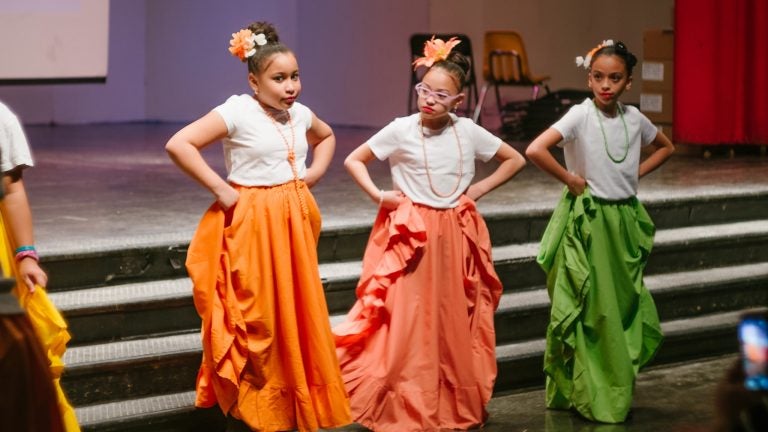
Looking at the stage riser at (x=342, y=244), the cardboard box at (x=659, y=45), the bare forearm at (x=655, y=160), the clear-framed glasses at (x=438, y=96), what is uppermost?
the cardboard box at (x=659, y=45)

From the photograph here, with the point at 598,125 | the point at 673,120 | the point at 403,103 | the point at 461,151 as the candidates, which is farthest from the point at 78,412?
the point at 403,103

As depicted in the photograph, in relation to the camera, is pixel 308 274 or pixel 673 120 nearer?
pixel 308 274

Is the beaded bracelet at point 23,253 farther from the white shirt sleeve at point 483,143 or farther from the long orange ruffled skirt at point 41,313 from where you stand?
the white shirt sleeve at point 483,143

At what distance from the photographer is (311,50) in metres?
12.4

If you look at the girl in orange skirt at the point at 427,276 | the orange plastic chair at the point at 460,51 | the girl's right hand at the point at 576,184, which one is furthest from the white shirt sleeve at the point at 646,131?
the orange plastic chair at the point at 460,51

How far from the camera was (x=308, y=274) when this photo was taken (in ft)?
14.1

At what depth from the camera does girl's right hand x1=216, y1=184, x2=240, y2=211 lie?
421 centimetres

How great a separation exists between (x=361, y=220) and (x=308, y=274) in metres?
1.55

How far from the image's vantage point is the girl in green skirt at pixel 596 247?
4.81 meters

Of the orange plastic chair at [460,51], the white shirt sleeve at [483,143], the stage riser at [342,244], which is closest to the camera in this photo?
the white shirt sleeve at [483,143]

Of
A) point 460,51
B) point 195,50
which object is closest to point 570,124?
point 460,51

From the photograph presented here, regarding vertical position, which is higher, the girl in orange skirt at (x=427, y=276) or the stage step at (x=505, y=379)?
the girl in orange skirt at (x=427, y=276)

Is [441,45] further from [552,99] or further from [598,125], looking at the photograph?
[552,99]

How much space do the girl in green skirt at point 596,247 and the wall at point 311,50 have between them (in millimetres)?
6525
